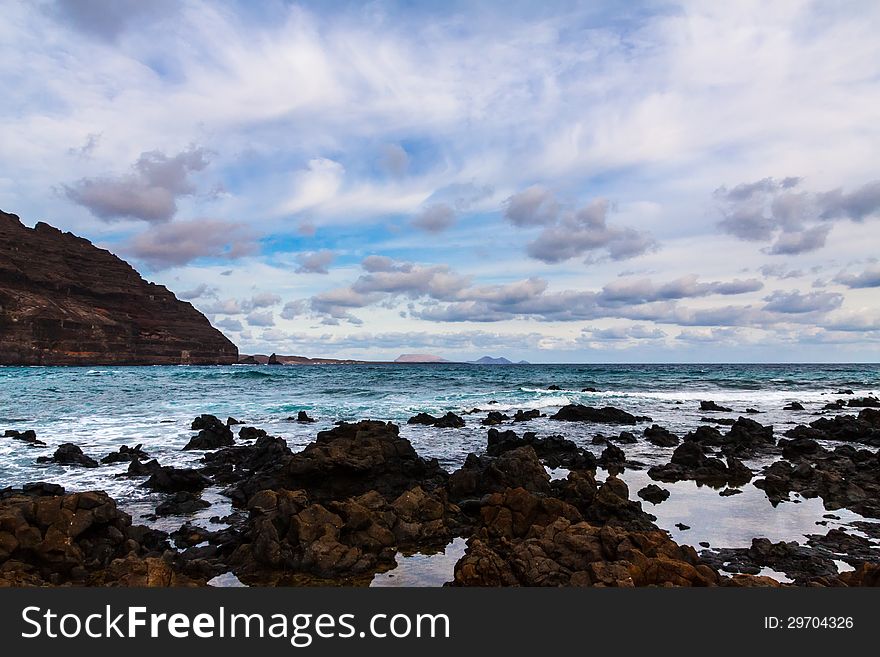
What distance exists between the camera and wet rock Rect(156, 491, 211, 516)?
1466 cm

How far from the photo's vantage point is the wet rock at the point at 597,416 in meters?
36.0

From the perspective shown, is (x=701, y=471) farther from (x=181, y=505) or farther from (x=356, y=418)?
(x=356, y=418)

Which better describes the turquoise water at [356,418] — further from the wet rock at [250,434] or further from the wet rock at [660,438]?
the wet rock at [250,434]

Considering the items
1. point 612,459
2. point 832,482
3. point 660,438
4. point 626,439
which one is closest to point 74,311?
point 626,439

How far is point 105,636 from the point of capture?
5746 millimetres

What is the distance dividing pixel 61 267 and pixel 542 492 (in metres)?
203

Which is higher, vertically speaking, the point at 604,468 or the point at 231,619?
the point at 231,619

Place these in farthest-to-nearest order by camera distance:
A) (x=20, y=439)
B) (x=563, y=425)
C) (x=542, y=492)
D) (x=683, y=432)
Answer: (x=563, y=425), (x=683, y=432), (x=20, y=439), (x=542, y=492)

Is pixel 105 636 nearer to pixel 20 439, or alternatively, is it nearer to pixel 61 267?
pixel 20 439

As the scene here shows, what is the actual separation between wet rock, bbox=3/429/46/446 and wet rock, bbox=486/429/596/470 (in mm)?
21653

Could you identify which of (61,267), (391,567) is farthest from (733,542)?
(61,267)

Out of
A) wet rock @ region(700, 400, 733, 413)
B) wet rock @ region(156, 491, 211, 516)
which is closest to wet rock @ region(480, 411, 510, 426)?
wet rock @ region(700, 400, 733, 413)

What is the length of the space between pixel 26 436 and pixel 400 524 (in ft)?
77.8

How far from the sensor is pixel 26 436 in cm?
2584
